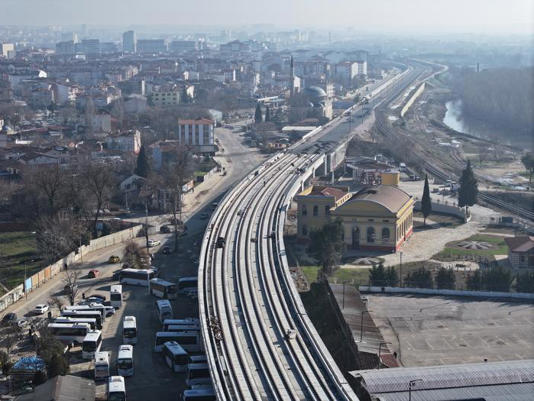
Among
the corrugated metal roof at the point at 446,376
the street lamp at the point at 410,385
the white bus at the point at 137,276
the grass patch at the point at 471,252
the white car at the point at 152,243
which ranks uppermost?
the street lamp at the point at 410,385

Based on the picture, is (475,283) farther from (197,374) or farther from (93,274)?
(93,274)

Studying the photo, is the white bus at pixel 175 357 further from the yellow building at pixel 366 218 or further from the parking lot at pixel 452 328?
the yellow building at pixel 366 218

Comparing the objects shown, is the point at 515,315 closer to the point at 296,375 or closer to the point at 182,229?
the point at 296,375

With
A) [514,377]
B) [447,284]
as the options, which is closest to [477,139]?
[447,284]

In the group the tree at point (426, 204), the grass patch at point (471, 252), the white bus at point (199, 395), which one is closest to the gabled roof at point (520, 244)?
the grass patch at point (471, 252)

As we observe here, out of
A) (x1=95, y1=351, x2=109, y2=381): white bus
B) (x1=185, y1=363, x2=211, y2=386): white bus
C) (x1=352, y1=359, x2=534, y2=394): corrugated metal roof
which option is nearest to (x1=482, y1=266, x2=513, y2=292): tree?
(x1=352, y1=359, x2=534, y2=394): corrugated metal roof
